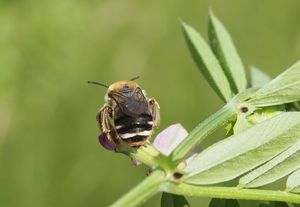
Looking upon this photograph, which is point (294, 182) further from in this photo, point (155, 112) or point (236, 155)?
point (155, 112)

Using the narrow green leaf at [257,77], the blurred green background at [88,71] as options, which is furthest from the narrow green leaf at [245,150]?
the blurred green background at [88,71]

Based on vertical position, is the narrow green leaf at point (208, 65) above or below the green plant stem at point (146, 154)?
above

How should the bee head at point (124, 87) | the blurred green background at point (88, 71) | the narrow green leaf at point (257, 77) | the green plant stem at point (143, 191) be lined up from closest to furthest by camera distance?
A: the green plant stem at point (143, 191), the bee head at point (124, 87), the narrow green leaf at point (257, 77), the blurred green background at point (88, 71)

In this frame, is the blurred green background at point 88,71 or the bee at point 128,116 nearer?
the bee at point 128,116

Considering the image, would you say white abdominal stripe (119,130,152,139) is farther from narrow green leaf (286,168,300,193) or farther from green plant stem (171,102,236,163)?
narrow green leaf (286,168,300,193)

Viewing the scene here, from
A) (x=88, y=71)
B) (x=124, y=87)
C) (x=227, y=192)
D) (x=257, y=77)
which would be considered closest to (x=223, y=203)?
(x=227, y=192)

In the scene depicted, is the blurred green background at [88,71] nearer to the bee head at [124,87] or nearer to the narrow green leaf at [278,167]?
the bee head at [124,87]
